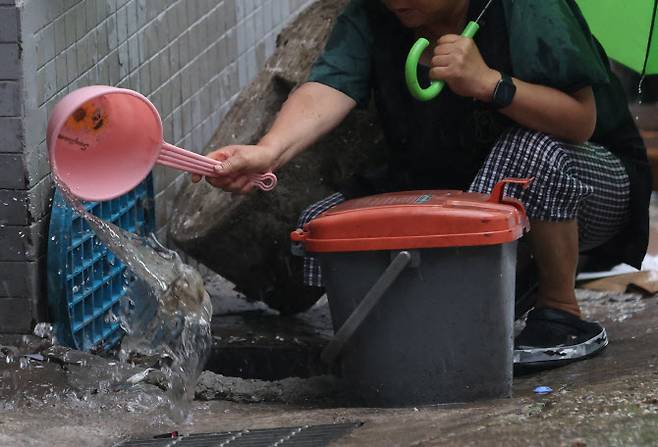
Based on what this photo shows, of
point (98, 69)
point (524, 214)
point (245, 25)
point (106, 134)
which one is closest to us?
point (106, 134)

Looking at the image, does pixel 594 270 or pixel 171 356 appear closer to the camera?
pixel 171 356

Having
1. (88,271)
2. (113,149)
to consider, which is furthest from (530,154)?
(88,271)

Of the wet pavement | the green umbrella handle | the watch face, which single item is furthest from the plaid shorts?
the wet pavement

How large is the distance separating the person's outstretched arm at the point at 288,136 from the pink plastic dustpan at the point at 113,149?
8cm

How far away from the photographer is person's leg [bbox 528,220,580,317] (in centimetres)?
335

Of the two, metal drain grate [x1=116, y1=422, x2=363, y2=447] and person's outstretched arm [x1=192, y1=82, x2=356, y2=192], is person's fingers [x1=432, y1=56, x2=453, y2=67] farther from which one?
metal drain grate [x1=116, y1=422, x2=363, y2=447]

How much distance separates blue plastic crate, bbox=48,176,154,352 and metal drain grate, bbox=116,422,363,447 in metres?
0.90

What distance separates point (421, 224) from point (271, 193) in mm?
1085

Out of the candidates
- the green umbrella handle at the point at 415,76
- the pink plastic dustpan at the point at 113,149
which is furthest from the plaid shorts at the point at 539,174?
the pink plastic dustpan at the point at 113,149

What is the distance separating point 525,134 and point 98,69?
4.50 feet

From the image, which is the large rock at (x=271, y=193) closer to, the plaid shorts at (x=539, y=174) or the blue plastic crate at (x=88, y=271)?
the blue plastic crate at (x=88, y=271)

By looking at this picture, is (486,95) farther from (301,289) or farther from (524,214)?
(301,289)

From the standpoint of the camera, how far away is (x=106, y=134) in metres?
2.84

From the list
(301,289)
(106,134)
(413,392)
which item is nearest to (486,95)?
(413,392)
